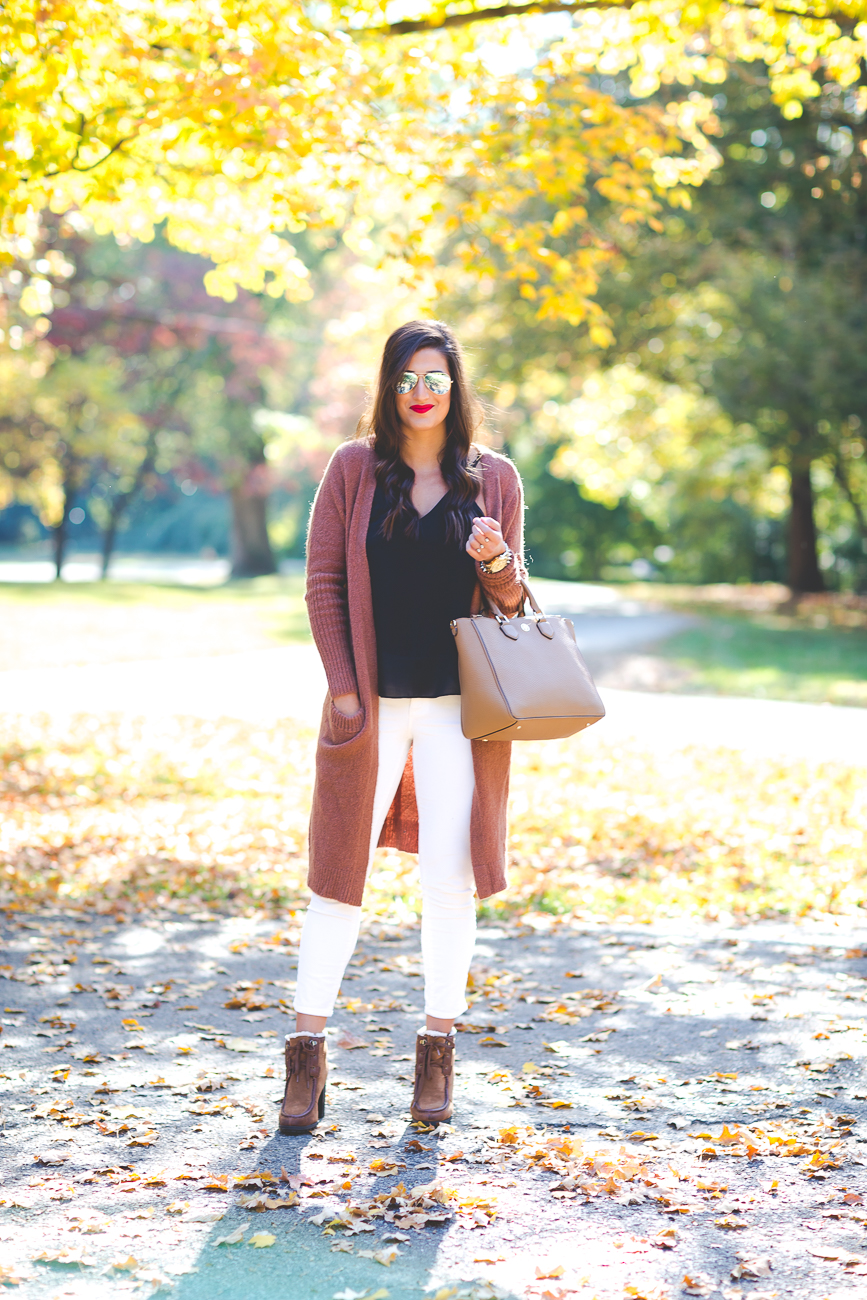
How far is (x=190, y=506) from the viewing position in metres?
62.7

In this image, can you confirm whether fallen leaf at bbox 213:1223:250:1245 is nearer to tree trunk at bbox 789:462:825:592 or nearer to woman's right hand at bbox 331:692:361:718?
woman's right hand at bbox 331:692:361:718

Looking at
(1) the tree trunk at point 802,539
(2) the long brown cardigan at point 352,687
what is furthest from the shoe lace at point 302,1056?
(1) the tree trunk at point 802,539

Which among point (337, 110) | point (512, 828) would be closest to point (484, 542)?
point (337, 110)

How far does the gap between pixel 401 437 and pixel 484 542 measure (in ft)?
1.45

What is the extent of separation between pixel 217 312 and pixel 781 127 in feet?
51.0

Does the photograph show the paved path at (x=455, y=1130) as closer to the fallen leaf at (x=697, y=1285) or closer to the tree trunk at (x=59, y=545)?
the fallen leaf at (x=697, y=1285)

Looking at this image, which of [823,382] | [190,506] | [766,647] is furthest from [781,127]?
[190,506]

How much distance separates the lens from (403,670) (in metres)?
3.38

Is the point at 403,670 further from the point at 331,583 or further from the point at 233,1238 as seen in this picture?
the point at 233,1238

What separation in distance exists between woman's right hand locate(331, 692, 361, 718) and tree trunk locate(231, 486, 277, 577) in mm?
31209

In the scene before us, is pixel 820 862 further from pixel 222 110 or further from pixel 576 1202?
pixel 222 110

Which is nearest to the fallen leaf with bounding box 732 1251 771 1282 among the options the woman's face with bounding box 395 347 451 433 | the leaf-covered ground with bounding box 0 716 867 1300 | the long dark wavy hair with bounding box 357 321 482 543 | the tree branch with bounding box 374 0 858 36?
the leaf-covered ground with bounding box 0 716 867 1300

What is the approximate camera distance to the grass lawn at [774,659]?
13023 millimetres

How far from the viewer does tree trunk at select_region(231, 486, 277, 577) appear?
112ft
